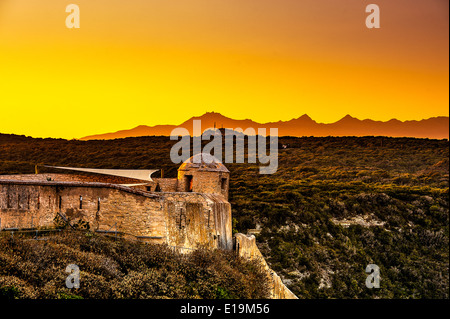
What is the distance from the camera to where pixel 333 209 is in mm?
43469

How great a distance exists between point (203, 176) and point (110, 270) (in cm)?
1086

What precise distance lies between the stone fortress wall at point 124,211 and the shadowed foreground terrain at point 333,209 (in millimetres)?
10613

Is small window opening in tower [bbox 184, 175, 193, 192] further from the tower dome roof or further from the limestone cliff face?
the limestone cliff face

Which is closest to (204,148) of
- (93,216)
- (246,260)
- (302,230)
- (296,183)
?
(296,183)

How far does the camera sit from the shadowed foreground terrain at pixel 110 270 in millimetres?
12953

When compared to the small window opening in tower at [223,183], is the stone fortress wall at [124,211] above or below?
below

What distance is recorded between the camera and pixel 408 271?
38469 millimetres

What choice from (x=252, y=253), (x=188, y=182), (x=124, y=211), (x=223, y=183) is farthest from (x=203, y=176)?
(x=124, y=211)

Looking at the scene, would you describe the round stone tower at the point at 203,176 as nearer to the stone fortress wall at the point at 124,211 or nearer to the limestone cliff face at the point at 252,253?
the stone fortress wall at the point at 124,211

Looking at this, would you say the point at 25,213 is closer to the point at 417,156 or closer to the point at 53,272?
the point at 53,272

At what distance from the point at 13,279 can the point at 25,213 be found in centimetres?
421

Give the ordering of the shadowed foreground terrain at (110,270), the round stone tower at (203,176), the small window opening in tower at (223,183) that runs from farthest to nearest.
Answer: the small window opening in tower at (223,183)
the round stone tower at (203,176)
the shadowed foreground terrain at (110,270)

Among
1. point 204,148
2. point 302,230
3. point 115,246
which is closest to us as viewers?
point 115,246

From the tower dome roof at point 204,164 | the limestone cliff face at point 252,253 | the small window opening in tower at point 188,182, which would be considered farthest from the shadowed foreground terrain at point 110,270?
the small window opening in tower at point 188,182
